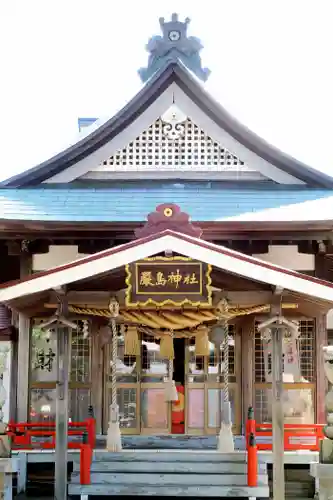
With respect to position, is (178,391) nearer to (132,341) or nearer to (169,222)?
(132,341)

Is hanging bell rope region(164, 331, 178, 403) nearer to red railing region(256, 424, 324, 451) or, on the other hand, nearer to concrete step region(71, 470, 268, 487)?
red railing region(256, 424, 324, 451)

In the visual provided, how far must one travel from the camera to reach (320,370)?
1341 cm

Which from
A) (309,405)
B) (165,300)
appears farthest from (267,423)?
(165,300)

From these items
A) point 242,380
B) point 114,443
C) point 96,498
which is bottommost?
point 96,498

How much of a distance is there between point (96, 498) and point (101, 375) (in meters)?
2.91

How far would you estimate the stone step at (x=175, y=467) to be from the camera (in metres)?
11.1

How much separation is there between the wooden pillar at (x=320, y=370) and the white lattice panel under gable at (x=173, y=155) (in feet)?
11.1

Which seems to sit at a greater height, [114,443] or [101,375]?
[101,375]

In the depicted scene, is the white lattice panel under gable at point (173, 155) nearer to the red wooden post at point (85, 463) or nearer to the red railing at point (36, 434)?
the red railing at point (36, 434)

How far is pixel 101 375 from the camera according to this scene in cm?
1384

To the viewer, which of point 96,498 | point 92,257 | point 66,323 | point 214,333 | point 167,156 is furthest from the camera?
point 167,156

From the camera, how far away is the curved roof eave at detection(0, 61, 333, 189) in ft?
47.5

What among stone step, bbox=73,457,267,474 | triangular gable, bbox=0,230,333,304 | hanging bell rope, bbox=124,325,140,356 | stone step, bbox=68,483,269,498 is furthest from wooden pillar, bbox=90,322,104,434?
triangular gable, bbox=0,230,333,304

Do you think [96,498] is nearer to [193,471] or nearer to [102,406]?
Answer: [193,471]
